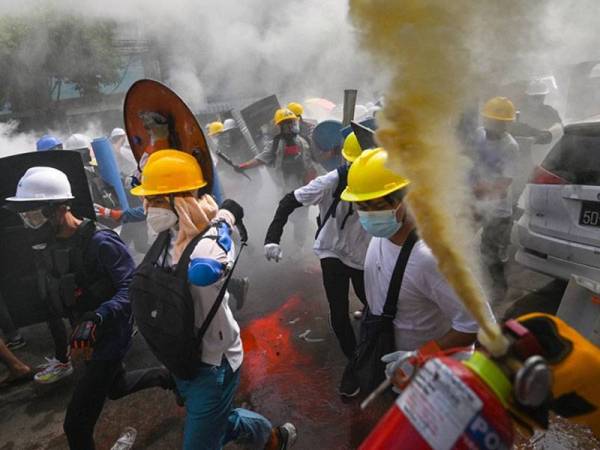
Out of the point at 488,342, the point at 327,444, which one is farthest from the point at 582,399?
the point at 327,444

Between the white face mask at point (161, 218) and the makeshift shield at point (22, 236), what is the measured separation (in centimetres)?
161

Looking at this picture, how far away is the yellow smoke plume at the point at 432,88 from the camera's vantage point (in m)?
0.89

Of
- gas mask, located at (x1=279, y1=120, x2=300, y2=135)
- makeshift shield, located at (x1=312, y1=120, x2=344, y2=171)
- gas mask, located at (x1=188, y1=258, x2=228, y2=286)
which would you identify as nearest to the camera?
gas mask, located at (x1=188, y1=258, x2=228, y2=286)

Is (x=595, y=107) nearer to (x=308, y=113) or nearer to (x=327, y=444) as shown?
(x=308, y=113)

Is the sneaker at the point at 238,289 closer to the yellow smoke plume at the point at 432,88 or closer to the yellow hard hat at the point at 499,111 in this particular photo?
the yellow hard hat at the point at 499,111

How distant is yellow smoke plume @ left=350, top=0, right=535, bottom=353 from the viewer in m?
0.89

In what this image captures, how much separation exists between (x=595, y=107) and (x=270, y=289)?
673cm

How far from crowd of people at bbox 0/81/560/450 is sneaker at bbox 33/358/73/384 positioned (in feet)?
0.04

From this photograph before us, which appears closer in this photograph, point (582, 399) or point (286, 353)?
point (582, 399)

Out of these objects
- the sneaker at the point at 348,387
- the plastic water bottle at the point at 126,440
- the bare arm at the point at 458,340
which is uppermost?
the bare arm at the point at 458,340

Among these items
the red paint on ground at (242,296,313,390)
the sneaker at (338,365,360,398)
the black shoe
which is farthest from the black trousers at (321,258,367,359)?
the black shoe

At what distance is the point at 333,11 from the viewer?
1611 cm

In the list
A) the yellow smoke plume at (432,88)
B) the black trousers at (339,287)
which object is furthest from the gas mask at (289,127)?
the yellow smoke plume at (432,88)

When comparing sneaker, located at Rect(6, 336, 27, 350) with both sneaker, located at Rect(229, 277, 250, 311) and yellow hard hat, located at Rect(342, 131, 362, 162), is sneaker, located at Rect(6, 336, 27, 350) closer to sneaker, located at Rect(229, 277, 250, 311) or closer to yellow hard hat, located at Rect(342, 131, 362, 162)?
sneaker, located at Rect(229, 277, 250, 311)
